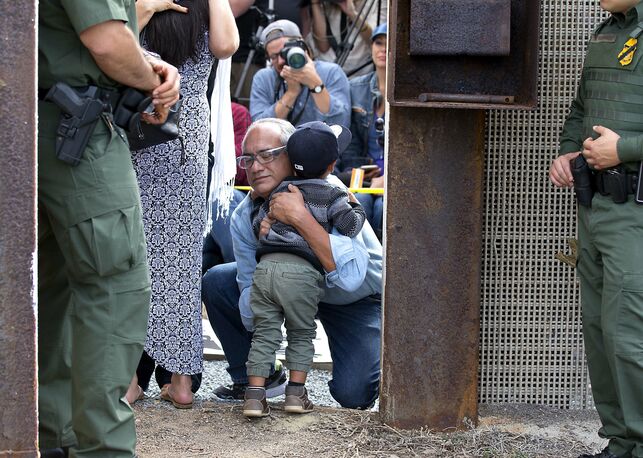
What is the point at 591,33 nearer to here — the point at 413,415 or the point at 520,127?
the point at 520,127

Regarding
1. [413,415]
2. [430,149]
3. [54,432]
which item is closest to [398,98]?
[430,149]

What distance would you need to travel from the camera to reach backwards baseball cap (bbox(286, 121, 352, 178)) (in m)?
4.25

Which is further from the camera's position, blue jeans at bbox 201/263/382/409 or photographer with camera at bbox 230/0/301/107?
photographer with camera at bbox 230/0/301/107

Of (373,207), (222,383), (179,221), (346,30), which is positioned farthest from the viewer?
(346,30)

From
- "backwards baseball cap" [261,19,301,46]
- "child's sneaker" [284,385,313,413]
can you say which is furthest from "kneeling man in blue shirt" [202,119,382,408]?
"backwards baseball cap" [261,19,301,46]

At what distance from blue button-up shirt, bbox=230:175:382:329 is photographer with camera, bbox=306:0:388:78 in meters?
4.02

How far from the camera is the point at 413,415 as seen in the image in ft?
13.4

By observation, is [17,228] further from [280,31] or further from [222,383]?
[280,31]

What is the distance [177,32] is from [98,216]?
132 cm

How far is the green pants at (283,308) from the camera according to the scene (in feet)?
13.7

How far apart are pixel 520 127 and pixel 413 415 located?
1183mm

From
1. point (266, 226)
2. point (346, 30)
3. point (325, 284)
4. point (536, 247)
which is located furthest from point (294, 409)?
point (346, 30)

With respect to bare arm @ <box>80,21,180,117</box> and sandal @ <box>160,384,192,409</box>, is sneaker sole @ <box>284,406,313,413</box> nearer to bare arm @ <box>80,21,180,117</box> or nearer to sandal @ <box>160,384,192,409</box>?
sandal @ <box>160,384,192,409</box>

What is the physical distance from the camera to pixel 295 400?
13.9 feet
